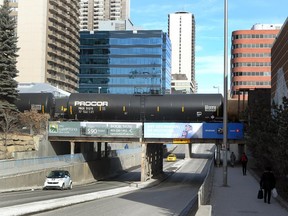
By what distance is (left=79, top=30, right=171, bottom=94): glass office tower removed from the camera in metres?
156

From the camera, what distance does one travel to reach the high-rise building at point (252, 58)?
432ft

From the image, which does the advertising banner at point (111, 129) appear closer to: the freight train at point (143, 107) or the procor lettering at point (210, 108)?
the freight train at point (143, 107)

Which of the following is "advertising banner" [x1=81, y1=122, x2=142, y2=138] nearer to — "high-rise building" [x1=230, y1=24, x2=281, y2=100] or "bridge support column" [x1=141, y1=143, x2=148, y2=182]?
"bridge support column" [x1=141, y1=143, x2=148, y2=182]

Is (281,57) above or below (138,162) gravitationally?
above

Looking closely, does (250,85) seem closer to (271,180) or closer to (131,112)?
(131,112)

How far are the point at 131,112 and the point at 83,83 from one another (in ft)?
408

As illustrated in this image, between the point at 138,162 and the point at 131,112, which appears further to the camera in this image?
the point at 138,162

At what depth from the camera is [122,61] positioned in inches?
6245

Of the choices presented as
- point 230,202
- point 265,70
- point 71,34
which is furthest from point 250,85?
point 230,202

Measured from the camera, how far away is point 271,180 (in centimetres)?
1791

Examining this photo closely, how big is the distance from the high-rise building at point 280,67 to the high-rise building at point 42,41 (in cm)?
8942

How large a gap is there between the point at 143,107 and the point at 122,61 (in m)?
118

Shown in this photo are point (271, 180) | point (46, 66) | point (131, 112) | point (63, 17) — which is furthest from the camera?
point (63, 17)

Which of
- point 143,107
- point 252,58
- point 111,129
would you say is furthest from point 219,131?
point 252,58
